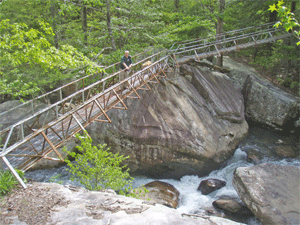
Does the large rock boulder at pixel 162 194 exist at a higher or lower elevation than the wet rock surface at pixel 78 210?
lower

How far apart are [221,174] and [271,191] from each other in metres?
3.44

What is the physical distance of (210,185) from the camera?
11.7 metres

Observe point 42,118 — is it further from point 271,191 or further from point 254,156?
point 254,156

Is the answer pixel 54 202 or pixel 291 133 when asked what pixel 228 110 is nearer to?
pixel 291 133

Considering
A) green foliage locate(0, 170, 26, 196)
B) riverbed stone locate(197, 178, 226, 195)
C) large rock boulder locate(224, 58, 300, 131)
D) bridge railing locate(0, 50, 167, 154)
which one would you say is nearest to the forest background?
Result: bridge railing locate(0, 50, 167, 154)

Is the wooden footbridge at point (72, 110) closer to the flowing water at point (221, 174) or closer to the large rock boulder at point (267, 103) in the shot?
the flowing water at point (221, 174)

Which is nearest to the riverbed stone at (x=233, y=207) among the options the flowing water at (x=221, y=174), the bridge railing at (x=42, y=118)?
the flowing water at (x=221, y=174)

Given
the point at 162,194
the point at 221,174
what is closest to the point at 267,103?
the point at 221,174

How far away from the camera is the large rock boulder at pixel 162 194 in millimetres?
10523

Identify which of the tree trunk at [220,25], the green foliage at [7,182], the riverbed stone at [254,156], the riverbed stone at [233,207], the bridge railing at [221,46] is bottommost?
the riverbed stone at [233,207]

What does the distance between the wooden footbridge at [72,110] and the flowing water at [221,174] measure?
1833 millimetres

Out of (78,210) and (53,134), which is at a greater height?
(53,134)

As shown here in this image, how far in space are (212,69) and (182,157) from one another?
9.79m

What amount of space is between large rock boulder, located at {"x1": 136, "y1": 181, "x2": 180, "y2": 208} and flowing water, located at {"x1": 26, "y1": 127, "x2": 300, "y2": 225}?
1.11ft
